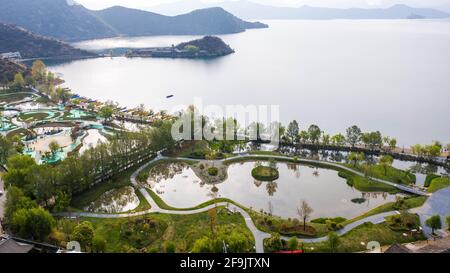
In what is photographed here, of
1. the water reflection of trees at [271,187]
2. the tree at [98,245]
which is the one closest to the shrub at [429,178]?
the water reflection of trees at [271,187]

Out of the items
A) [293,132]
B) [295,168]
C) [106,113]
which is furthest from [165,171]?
[106,113]

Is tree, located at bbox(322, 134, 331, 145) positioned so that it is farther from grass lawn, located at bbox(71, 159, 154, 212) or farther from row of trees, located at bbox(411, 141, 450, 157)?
grass lawn, located at bbox(71, 159, 154, 212)

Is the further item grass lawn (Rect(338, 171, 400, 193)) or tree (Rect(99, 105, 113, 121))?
tree (Rect(99, 105, 113, 121))

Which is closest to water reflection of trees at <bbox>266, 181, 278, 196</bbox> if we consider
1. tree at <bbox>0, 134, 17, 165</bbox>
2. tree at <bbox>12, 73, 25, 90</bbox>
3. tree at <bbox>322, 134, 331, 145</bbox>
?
tree at <bbox>322, 134, 331, 145</bbox>

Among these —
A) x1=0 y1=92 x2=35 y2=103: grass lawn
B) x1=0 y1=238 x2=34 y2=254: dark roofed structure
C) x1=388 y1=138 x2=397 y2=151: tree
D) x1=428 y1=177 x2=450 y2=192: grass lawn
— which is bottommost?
x1=428 y1=177 x2=450 y2=192: grass lawn

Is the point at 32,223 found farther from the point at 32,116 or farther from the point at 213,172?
the point at 32,116

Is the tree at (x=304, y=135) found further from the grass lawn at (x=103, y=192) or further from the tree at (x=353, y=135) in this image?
the grass lawn at (x=103, y=192)
